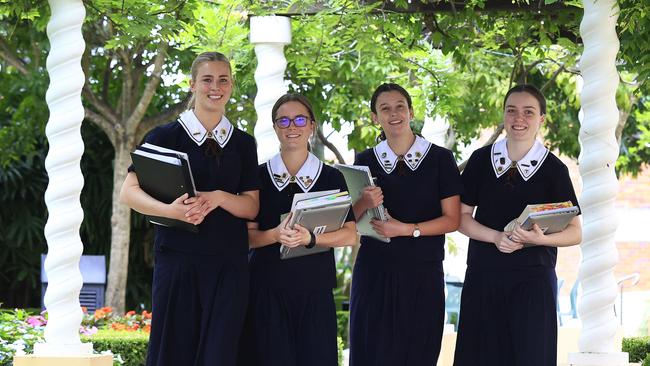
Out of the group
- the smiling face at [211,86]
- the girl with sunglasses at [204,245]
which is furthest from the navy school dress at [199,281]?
the smiling face at [211,86]

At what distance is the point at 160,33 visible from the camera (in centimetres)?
A: 841

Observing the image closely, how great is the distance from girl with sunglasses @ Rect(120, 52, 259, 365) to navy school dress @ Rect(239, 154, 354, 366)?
0.21 meters

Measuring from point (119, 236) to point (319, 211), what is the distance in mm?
8428

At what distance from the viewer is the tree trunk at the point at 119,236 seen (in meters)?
13.8

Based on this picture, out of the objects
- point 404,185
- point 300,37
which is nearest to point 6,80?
point 300,37

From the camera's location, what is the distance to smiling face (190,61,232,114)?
596 centimetres

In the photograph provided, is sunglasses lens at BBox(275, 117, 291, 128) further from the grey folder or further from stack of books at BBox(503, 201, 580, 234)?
stack of books at BBox(503, 201, 580, 234)

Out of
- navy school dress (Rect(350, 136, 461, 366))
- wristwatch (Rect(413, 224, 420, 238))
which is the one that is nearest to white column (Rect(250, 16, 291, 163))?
navy school dress (Rect(350, 136, 461, 366))

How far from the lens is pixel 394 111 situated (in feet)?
22.4

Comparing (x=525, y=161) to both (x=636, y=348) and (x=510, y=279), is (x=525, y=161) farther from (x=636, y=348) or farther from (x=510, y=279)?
(x=636, y=348)

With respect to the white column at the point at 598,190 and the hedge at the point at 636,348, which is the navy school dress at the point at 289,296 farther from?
the hedge at the point at 636,348

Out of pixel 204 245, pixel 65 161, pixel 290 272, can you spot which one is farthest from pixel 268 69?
pixel 204 245

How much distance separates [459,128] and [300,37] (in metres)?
2.93

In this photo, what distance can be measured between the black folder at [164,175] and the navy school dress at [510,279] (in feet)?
5.92
